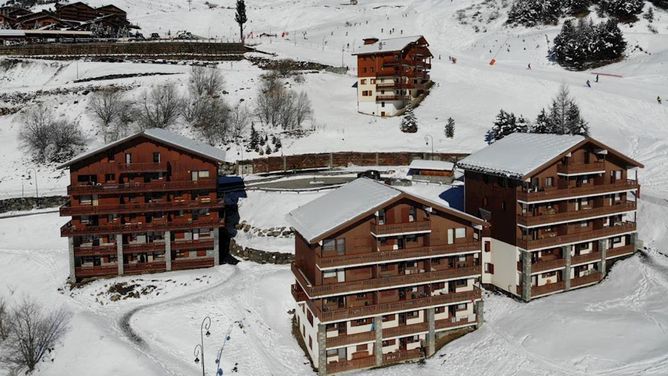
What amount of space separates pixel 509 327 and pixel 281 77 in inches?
2536

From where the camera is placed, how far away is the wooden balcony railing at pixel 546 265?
43125 millimetres

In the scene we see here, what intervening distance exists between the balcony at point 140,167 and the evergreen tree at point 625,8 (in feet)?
325

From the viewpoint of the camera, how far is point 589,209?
147ft

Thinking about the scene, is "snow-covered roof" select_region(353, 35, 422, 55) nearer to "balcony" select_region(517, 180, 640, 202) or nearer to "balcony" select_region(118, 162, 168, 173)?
"balcony" select_region(517, 180, 640, 202)

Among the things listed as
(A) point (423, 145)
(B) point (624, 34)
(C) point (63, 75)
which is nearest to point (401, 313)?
(A) point (423, 145)

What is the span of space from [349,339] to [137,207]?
24.0 metres

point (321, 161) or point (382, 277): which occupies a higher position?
point (321, 161)

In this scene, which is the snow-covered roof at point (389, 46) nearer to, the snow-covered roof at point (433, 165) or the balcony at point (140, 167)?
the snow-covered roof at point (433, 165)

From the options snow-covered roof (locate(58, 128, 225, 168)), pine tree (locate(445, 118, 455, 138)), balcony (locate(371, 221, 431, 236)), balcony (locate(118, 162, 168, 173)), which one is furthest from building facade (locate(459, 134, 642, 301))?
balcony (locate(118, 162, 168, 173))

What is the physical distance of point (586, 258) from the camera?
44938 mm

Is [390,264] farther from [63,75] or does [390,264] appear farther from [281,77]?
[63,75]

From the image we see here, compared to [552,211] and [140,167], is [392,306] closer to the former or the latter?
[552,211]

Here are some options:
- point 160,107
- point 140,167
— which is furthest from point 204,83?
point 140,167

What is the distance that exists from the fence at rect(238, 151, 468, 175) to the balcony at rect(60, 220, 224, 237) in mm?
18511
